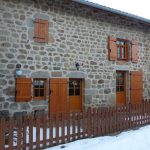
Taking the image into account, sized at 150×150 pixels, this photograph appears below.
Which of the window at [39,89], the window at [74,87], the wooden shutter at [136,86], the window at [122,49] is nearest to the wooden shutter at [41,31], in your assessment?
the window at [39,89]

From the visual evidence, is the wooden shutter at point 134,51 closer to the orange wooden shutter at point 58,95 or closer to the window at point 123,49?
the window at point 123,49

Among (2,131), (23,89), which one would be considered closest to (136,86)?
(23,89)

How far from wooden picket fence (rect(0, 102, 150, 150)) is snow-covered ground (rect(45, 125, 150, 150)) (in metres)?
0.30

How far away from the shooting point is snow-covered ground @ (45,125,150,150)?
6316mm

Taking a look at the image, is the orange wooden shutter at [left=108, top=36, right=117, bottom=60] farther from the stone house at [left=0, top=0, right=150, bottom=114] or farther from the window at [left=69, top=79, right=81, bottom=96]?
the window at [left=69, top=79, right=81, bottom=96]

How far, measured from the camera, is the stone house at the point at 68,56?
8867 millimetres

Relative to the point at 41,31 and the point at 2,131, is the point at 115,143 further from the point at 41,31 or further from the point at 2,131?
the point at 41,31

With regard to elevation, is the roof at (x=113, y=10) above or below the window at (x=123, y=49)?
above

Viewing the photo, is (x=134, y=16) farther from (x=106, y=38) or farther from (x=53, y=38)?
(x=53, y=38)

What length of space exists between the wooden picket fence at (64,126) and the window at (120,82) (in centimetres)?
286

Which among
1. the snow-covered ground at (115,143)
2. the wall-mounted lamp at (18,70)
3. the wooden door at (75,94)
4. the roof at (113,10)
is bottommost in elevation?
the snow-covered ground at (115,143)

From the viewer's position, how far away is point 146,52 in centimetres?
1334

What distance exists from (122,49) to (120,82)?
4.85ft

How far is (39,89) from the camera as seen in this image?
961 cm
